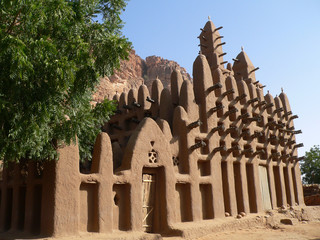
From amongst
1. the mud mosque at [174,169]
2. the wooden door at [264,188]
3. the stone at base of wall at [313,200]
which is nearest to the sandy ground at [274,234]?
the mud mosque at [174,169]

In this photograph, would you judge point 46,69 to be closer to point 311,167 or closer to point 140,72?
point 311,167

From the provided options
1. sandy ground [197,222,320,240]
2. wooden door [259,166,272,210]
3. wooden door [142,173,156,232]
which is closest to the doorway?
wooden door [142,173,156,232]

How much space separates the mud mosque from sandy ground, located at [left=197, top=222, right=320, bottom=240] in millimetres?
951

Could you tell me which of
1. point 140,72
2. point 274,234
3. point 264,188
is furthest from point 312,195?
point 140,72

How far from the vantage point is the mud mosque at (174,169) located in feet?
35.4

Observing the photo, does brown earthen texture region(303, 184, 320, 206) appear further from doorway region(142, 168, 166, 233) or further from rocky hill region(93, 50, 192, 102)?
rocky hill region(93, 50, 192, 102)

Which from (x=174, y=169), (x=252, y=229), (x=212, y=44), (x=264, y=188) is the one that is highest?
(x=212, y=44)

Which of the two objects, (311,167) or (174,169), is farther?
(311,167)

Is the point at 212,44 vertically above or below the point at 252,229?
above

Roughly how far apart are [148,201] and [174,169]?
1.82m

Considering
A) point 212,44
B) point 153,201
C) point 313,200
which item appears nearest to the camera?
point 153,201

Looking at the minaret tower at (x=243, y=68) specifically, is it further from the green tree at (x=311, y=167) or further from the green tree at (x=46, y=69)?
the green tree at (x=311, y=167)

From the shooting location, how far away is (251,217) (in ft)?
52.4

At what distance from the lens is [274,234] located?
1464 centimetres
